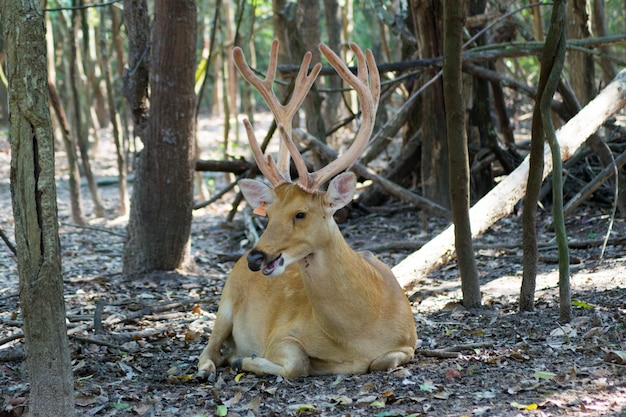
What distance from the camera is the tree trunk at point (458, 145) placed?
6.14 meters

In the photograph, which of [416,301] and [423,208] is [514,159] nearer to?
[423,208]

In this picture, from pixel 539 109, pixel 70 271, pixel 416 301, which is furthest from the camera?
pixel 70 271

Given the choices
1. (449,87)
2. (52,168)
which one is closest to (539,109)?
(449,87)

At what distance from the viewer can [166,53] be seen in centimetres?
823

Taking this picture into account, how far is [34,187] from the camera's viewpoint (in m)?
3.92

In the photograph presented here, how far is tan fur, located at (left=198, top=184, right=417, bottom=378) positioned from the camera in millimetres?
5098

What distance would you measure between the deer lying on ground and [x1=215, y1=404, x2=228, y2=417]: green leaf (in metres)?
0.68

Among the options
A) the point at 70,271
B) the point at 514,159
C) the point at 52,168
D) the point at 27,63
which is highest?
the point at 27,63

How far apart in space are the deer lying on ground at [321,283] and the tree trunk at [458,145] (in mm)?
766

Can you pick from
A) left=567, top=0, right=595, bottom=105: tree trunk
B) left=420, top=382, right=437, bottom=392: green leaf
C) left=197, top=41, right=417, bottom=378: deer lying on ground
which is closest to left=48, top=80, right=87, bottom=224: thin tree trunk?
left=197, top=41, right=417, bottom=378: deer lying on ground

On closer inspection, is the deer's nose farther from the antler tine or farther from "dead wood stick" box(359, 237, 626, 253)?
"dead wood stick" box(359, 237, 626, 253)

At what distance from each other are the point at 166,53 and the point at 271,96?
260 cm

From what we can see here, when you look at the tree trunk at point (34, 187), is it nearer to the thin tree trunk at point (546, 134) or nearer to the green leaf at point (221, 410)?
the green leaf at point (221, 410)

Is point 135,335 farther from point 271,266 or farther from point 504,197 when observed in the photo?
point 504,197
